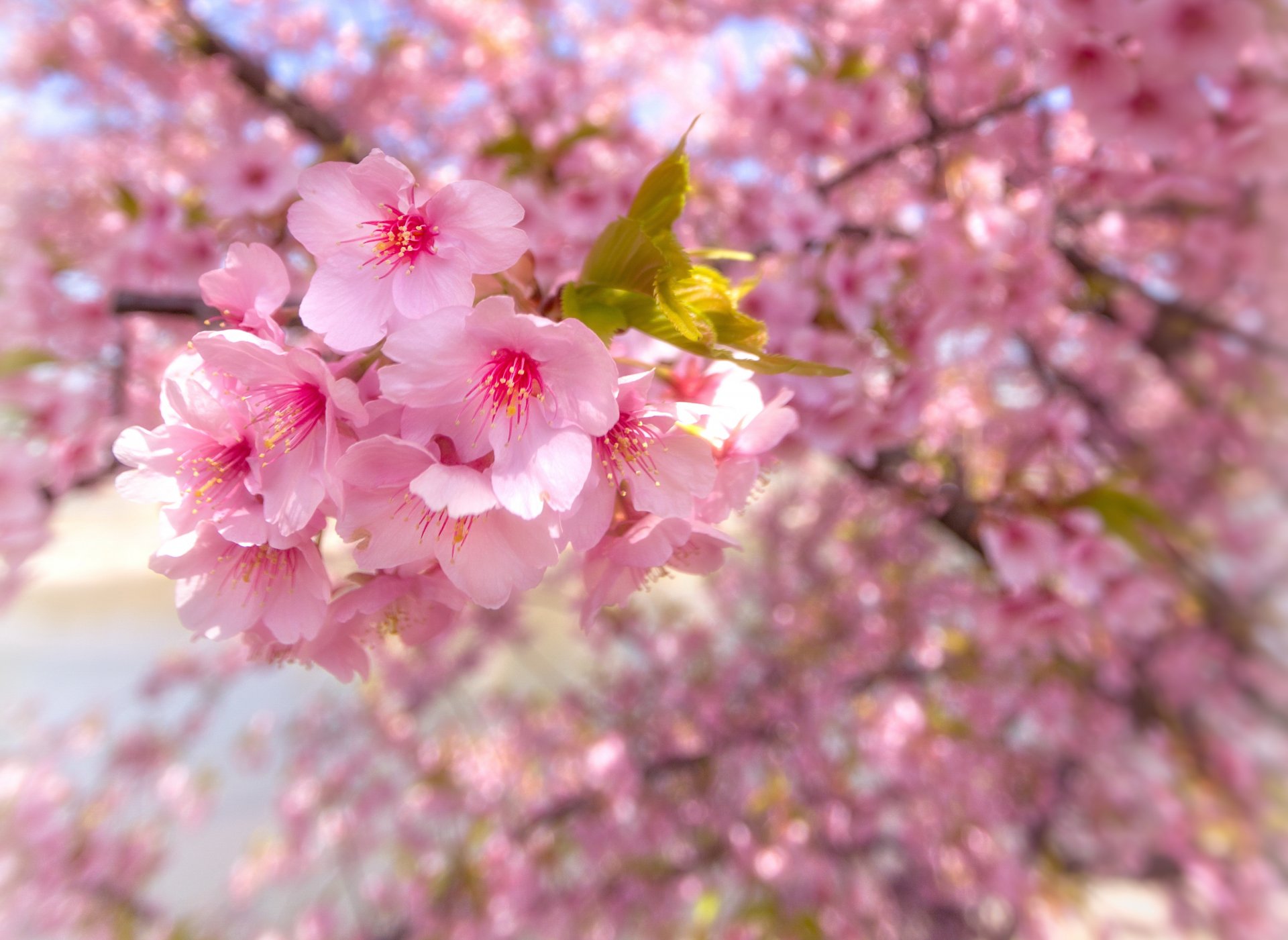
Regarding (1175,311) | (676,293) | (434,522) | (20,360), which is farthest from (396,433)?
(1175,311)

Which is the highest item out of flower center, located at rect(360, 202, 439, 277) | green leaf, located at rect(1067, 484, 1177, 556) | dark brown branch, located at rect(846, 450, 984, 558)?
flower center, located at rect(360, 202, 439, 277)

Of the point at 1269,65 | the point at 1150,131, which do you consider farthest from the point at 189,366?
the point at 1269,65

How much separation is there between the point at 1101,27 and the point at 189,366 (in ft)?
4.94

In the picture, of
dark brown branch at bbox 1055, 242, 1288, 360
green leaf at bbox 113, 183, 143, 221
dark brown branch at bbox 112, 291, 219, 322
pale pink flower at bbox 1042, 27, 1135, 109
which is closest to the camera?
dark brown branch at bbox 112, 291, 219, 322

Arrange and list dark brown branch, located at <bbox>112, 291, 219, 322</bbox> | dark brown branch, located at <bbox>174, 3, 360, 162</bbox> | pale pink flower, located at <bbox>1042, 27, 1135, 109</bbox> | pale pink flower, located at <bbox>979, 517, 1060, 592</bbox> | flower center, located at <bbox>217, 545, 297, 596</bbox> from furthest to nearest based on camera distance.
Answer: dark brown branch, located at <bbox>174, 3, 360, 162</bbox> < pale pink flower, located at <bbox>979, 517, 1060, 592</bbox> < pale pink flower, located at <bbox>1042, 27, 1135, 109</bbox> < dark brown branch, located at <bbox>112, 291, 219, 322</bbox> < flower center, located at <bbox>217, 545, 297, 596</bbox>

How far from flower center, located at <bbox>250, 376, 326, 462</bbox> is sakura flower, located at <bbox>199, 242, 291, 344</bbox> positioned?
0.06 metres

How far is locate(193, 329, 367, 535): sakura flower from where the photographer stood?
516 millimetres

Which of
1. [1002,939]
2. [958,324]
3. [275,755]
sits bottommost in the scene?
[275,755]

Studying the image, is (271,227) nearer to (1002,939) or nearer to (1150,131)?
(1150,131)

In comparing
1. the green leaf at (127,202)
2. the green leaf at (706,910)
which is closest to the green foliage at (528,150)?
the green leaf at (127,202)

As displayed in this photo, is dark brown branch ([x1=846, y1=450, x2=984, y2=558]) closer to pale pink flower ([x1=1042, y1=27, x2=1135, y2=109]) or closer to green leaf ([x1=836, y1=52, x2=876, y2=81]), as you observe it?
pale pink flower ([x1=1042, y1=27, x2=1135, y2=109])

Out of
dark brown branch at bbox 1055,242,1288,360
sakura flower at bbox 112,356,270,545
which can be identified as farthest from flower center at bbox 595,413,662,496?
dark brown branch at bbox 1055,242,1288,360

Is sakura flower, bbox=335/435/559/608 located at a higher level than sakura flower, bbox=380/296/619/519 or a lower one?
lower

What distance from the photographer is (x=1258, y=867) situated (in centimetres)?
331
